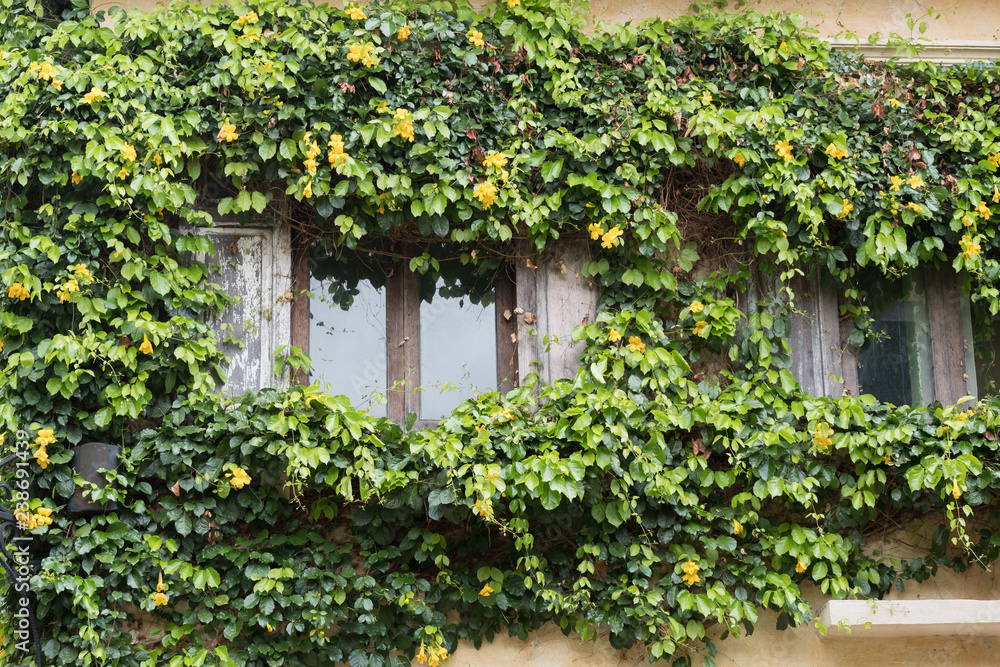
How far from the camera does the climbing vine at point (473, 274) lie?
454 centimetres

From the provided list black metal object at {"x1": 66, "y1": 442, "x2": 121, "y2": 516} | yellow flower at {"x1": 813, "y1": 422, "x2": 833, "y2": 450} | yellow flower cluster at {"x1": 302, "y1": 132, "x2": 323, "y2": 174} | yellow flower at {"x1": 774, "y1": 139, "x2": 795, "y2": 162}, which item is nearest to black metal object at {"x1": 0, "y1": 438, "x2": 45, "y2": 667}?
black metal object at {"x1": 66, "y1": 442, "x2": 121, "y2": 516}

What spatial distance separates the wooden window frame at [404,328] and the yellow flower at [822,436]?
1500 mm

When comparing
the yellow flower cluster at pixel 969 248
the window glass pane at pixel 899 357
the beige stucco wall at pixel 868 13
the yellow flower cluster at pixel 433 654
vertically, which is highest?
the beige stucco wall at pixel 868 13

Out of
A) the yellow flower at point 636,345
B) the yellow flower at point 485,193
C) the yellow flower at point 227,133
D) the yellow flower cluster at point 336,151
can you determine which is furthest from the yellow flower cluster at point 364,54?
the yellow flower at point 636,345

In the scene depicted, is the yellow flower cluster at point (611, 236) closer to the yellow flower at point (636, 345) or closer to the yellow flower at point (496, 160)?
the yellow flower at point (636, 345)

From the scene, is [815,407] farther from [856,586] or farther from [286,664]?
[286,664]

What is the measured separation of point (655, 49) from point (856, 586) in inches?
114

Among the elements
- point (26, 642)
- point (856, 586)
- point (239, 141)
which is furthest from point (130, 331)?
point (856, 586)

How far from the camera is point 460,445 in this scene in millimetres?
4496

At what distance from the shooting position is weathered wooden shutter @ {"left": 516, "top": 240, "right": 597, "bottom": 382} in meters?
5.05

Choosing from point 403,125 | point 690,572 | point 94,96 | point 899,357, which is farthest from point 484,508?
point 94,96

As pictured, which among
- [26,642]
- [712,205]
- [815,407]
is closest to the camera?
[26,642]

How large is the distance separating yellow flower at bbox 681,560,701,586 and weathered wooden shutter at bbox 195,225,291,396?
84.7 inches

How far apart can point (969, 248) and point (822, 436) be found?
1.33 metres
